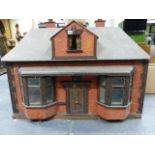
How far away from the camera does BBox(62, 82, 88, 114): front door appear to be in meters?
9.06

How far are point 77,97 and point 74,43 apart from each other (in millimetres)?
2831

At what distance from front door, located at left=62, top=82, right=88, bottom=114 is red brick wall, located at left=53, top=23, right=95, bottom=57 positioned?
62.8 inches

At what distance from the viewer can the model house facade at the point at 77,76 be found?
8227mm

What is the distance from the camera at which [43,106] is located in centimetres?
877

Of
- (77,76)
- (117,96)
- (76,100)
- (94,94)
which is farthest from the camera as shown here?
(76,100)

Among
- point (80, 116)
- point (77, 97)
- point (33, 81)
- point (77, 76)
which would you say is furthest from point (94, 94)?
point (33, 81)

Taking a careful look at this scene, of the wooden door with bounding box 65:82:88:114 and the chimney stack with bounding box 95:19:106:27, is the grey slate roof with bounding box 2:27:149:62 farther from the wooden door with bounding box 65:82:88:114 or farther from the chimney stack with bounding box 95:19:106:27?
Result: the wooden door with bounding box 65:82:88:114

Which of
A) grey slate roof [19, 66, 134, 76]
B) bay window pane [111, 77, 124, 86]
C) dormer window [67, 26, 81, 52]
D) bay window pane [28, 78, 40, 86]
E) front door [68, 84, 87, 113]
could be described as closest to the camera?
dormer window [67, 26, 81, 52]

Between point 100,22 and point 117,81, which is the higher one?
point 100,22

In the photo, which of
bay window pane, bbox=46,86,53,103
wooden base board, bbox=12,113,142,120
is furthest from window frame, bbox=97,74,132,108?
bay window pane, bbox=46,86,53,103

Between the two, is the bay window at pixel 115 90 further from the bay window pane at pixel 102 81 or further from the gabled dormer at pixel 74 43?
the gabled dormer at pixel 74 43

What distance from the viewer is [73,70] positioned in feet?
27.3

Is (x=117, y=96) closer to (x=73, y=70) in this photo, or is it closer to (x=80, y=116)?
(x=80, y=116)

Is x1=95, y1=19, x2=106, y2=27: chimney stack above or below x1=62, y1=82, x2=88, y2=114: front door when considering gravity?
above
